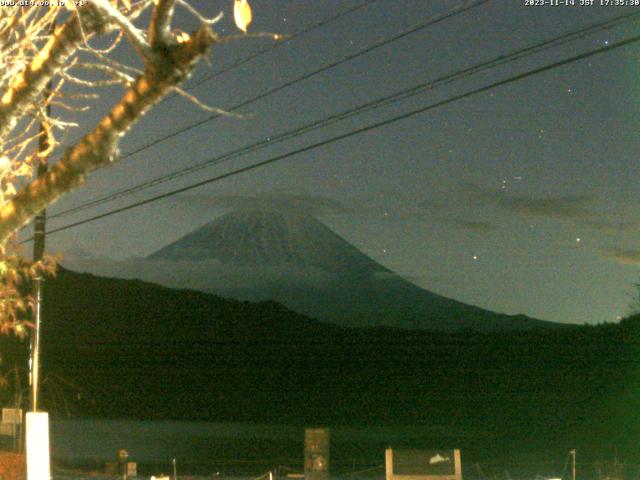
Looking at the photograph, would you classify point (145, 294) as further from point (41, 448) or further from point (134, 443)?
point (41, 448)

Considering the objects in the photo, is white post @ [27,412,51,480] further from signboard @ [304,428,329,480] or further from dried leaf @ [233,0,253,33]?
signboard @ [304,428,329,480]

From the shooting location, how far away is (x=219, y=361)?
101m

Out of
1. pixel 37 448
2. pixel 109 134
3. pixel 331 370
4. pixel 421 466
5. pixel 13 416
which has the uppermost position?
pixel 109 134

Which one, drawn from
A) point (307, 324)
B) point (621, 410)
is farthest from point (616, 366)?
point (307, 324)

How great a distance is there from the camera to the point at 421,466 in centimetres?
1559

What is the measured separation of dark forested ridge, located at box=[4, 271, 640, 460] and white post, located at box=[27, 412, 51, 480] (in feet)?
150

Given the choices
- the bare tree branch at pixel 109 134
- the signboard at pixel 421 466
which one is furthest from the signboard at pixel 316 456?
the bare tree branch at pixel 109 134

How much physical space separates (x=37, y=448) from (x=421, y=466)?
801cm

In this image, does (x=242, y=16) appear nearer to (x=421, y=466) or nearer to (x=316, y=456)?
(x=421, y=466)

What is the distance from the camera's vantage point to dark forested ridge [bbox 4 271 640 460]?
72000mm

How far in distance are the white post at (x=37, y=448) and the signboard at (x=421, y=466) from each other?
7.55 metres

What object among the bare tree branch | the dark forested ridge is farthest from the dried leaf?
the dark forested ridge

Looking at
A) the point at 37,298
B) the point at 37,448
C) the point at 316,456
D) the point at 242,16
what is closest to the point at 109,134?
the point at 242,16

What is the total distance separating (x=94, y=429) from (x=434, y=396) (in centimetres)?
3273
